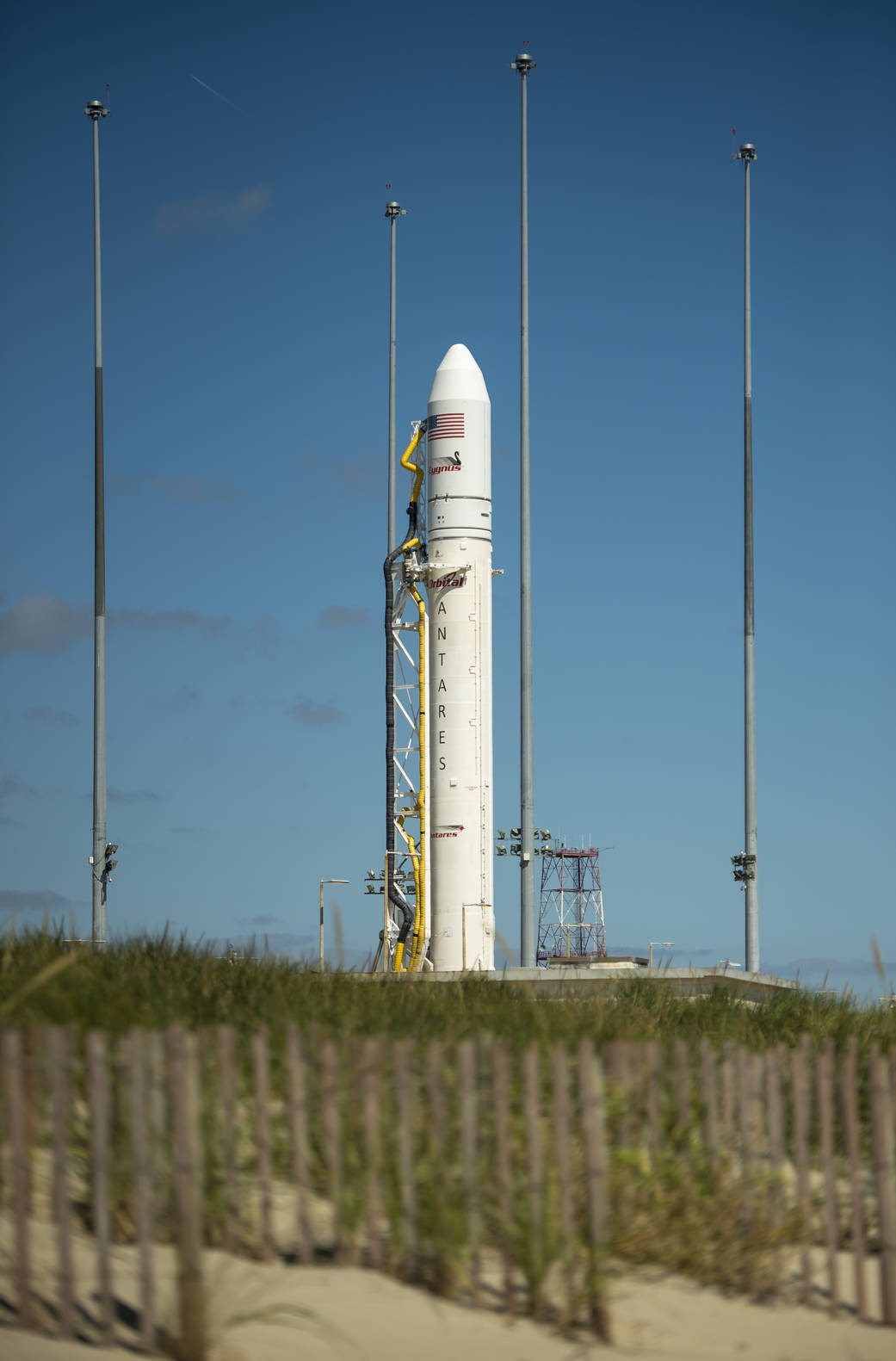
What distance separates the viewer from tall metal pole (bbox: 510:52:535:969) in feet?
93.6

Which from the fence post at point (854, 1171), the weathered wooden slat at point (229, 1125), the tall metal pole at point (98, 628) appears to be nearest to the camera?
the weathered wooden slat at point (229, 1125)

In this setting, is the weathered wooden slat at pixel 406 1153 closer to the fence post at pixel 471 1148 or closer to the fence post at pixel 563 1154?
the fence post at pixel 471 1148

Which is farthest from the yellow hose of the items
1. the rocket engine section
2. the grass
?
the grass

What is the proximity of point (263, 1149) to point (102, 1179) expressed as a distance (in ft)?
3.12

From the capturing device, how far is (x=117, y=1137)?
8742 millimetres

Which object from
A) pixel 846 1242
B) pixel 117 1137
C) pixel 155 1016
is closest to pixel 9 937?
pixel 155 1016

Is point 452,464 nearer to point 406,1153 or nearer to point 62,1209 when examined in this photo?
point 406,1153

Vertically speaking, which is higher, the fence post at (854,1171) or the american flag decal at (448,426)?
the american flag decal at (448,426)

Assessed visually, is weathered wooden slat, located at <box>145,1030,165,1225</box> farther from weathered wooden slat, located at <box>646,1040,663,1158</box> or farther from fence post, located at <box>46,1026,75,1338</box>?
weathered wooden slat, located at <box>646,1040,663,1158</box>

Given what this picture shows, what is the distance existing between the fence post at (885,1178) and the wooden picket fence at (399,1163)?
1 centimetres

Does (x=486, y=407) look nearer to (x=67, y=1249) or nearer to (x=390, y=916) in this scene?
(x=390, y=916)

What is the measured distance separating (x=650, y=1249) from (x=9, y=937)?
6854 millimetres

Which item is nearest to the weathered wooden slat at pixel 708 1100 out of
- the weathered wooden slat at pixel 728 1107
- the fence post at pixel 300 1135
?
the weathered wooden slat at pixel 728 1107

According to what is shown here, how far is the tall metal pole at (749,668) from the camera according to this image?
30.2 m
